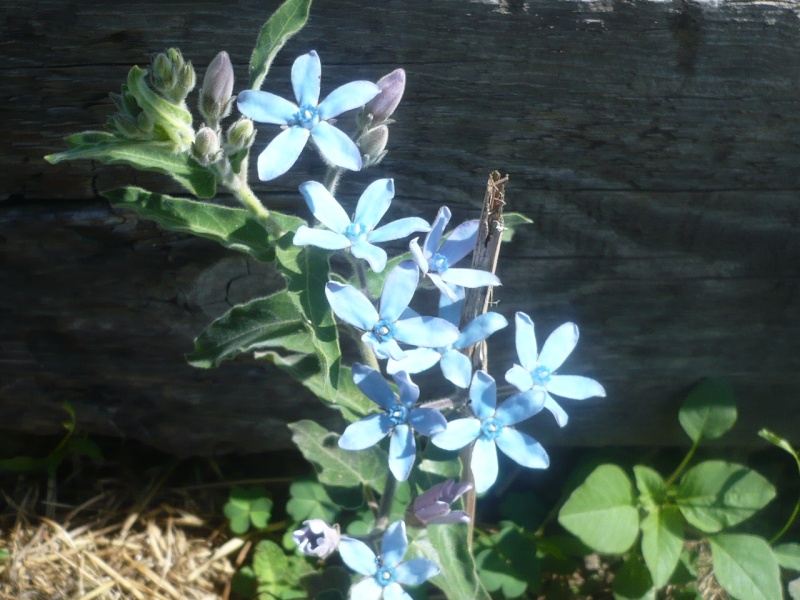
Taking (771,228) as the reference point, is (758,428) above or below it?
below

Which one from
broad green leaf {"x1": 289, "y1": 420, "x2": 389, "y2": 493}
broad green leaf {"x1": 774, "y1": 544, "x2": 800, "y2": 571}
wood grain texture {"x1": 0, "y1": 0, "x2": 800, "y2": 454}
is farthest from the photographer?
broad green leaf {"x1": 774, "y1": 544, "x2": 800, "y2": 571}

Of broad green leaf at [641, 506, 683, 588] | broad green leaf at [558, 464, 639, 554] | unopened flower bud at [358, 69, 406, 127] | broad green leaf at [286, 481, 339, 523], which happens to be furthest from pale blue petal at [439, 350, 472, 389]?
broad green leaf at [286, 481, 339, 523]

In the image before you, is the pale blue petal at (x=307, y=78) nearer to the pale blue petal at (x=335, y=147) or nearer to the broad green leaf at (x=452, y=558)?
the pale blue petal at (x=335, y=147)

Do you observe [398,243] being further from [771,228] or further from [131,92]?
Result: [771,228]

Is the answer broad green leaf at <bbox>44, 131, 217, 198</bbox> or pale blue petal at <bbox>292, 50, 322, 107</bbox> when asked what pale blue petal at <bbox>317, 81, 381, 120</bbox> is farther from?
broad green leaf at <bbox>44, 131, 217, 198</bbox>

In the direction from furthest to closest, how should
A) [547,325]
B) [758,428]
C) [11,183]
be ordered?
[758,428] → [547,325] → [11,183]

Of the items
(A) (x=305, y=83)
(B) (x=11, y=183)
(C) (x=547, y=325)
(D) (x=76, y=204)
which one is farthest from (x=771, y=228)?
(B) (x=11, y=183)
